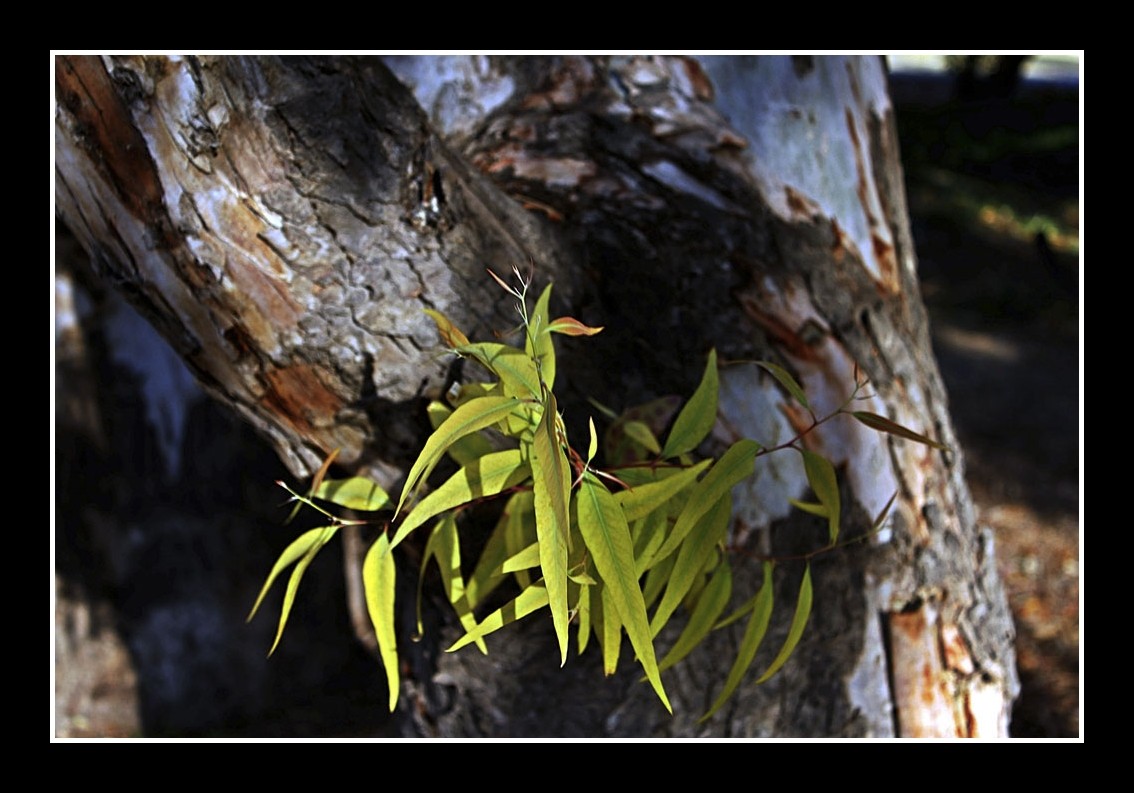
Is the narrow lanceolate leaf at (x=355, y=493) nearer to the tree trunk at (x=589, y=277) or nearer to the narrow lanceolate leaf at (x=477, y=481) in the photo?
the tree trunk at (x=589, y=277)

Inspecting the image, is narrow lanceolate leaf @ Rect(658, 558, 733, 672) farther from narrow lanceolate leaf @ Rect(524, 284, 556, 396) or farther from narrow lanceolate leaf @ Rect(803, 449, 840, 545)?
narrow lanceolate leaf @ Rect(524, 284, 556, 396)

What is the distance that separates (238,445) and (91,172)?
137 cm

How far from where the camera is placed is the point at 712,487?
2.46 feet

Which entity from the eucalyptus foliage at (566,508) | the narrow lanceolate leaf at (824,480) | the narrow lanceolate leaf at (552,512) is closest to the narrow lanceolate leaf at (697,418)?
the eucalyptus foliage at (566,508)

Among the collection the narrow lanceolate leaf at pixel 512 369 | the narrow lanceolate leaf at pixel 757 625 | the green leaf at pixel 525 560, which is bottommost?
the narrow lanceolate leaf at pixel 757 625

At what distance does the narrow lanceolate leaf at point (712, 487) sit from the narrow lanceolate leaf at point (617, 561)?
0.08 meters

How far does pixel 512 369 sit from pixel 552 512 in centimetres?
13

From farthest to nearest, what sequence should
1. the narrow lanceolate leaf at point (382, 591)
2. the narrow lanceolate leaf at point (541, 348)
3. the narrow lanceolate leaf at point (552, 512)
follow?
the narrow lanceolate leaf at point (382, 591), the narrow lanceolate leaf at point (541, 348), the narrow lanceolate leaf at point (552, 512)

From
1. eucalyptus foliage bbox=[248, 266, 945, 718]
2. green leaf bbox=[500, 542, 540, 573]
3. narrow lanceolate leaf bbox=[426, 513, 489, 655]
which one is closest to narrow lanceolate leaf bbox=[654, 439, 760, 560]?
eucalyptus foliage bbox=[248, 266, 945, 718]

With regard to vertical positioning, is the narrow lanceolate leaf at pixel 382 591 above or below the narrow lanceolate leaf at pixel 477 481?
below

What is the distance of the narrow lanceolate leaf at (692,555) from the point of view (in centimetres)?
77

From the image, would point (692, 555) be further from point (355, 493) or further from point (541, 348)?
point (355, 493)

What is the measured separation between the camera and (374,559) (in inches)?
32.9

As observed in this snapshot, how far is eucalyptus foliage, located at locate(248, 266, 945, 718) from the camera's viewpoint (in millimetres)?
669
